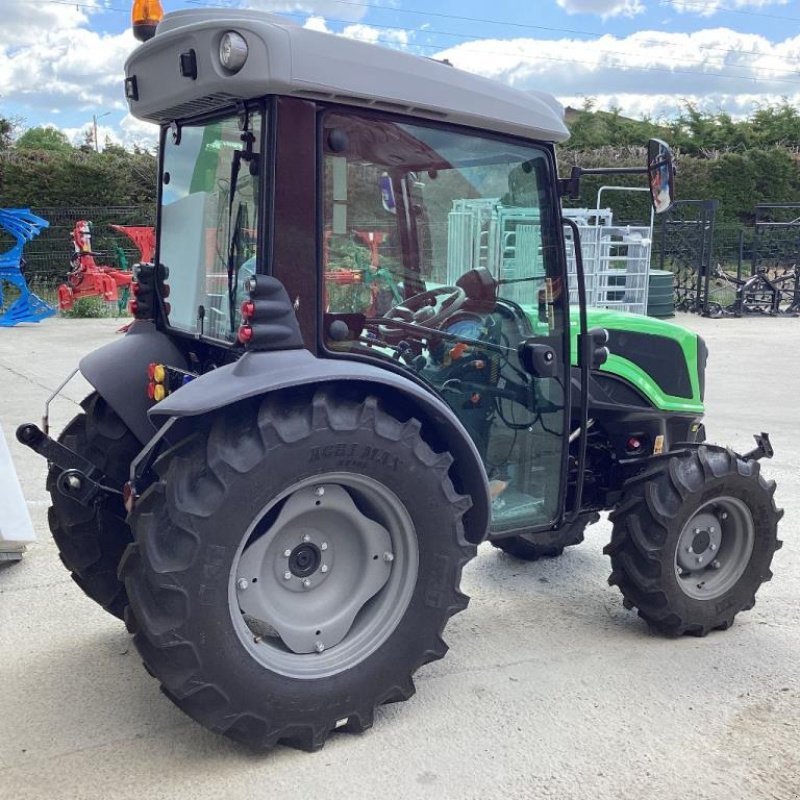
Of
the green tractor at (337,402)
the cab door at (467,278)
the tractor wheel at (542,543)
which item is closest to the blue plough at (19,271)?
the tractor wheel at (542,543)

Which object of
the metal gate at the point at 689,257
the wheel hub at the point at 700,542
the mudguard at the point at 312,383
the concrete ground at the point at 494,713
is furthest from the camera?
the metal gate at the point at 689,257

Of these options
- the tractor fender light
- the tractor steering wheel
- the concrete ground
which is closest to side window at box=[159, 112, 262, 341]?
the tractor steering wheel

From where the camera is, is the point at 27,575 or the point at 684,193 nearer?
the point at 27,575

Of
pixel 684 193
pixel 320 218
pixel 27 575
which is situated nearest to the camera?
pixel 320 218

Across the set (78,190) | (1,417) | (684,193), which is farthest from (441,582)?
(684,193)

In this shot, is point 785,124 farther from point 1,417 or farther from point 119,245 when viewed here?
point 1,417

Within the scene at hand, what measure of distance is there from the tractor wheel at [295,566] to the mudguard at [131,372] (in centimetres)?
67

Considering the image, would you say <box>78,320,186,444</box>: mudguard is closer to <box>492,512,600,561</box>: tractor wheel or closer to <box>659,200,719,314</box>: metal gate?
<box>492,512,600,561</box>: tractor wheel

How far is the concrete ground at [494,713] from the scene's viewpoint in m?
2.68

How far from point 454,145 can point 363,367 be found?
2.82 ft

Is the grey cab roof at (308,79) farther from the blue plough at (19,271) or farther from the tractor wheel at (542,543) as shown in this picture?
the blue plough at (19,271)

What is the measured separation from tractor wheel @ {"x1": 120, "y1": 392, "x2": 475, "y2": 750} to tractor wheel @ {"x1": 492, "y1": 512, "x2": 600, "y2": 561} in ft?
5.36

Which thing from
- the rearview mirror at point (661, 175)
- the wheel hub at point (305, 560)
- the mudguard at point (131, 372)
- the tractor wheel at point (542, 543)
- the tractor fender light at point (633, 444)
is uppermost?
the rearview mirror at point (661, 175)

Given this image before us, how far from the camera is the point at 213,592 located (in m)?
2.56
